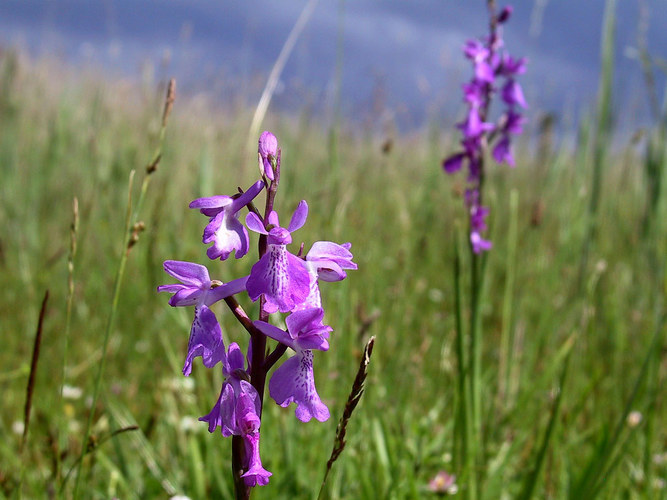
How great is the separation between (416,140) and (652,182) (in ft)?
20.7

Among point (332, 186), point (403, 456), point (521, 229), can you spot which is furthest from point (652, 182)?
point (521, 229)

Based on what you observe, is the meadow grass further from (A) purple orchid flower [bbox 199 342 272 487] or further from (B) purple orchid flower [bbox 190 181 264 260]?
(B) purple orchid flower [bbox 190 181 264 260]

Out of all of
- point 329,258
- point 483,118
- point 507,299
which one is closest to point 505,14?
point 483,118

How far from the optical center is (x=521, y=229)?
4645 millimetres

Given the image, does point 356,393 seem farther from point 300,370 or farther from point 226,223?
point 226,223

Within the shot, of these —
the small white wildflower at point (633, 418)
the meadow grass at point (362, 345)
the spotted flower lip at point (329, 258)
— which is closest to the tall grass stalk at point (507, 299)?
the meadow grass at point (362, 345)

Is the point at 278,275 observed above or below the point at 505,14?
below

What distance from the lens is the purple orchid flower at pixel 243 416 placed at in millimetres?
740

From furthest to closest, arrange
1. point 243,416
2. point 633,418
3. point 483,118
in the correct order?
point 633,418
point 483,118
point 243,416

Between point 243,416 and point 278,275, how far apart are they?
0.17 m

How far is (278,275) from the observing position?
755 millimetres

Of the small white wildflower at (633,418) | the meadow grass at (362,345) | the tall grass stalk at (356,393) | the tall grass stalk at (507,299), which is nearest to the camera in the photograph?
the tall grass stalk at (356,393)

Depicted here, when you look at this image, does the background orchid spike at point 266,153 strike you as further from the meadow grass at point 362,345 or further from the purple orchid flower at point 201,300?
the meadow grass at point 362,345

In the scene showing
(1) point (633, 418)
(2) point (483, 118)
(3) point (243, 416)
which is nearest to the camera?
(3) point (243, 416)
